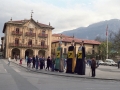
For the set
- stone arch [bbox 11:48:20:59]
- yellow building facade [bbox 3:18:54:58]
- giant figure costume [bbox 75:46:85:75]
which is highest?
yellow building facade [bbox 3:18:54:58]

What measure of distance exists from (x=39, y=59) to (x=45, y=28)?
5689 centimetres

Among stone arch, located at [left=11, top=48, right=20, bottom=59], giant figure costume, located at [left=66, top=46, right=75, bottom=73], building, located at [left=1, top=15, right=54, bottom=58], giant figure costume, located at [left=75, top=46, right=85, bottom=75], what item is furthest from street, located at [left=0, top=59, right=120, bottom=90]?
stone arch, located at [left=11, top=48, right=20, bottom=59]

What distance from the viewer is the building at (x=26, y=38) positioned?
3083 inches

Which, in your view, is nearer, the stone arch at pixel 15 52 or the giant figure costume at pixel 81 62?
the giant figure costume at pixel 81 62

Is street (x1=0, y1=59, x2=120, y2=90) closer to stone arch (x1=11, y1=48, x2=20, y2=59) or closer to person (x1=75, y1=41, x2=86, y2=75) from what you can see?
person (x1=75, y1=41, x2=86, y2=75)

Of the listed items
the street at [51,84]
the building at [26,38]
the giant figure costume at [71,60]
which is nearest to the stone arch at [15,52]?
the building at [26,38]

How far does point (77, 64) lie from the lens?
21750 mm

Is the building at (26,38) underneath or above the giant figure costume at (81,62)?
above

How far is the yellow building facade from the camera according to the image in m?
78.3

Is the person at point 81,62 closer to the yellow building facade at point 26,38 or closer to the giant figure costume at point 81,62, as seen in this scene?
the giant figure costume at point 81,62

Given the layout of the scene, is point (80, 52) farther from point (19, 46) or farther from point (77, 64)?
point (19, 46)

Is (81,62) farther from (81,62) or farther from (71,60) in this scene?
(71,60)

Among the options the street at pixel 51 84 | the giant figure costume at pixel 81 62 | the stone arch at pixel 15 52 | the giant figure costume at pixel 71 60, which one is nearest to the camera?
the street at pixel 51 84

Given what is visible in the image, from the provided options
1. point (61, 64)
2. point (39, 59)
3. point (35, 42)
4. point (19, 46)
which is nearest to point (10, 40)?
point (19, 46)
